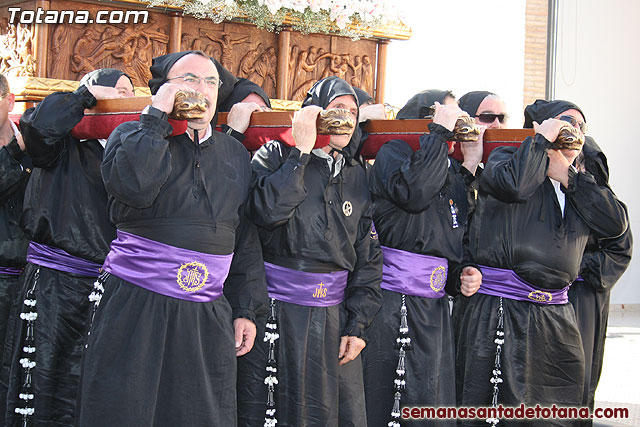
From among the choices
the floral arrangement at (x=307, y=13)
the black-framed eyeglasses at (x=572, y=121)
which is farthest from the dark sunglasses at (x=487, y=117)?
the floral arrangement at (x=307, y=13)

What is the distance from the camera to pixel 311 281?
138 inches

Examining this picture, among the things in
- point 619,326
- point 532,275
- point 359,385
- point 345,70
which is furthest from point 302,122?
point 619,326

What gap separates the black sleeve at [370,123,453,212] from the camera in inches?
A: 148

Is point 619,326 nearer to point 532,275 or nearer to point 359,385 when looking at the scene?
point 532,275

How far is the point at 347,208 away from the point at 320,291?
1.40 ft

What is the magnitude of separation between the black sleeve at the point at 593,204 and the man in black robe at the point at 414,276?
2.31ft

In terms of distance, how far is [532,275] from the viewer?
4152 millimetres

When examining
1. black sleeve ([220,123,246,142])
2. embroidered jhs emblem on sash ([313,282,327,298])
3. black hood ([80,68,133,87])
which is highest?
black hood ([80,68,133,87])

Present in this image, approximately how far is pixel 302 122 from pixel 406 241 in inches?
38.9

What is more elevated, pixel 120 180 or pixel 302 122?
pixel 302 122

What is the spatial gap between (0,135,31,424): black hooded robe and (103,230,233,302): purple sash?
115 cm

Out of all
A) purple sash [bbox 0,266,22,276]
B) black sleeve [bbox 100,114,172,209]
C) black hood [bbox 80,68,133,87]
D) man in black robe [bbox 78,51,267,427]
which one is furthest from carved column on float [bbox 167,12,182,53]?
black sleeve [bbox 100,114,172,209]

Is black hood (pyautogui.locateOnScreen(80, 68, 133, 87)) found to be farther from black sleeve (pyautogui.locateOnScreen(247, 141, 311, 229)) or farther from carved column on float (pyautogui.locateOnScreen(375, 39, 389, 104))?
carved column on float (pyautogui.locateOnScreen(375, 39, 389, 104))

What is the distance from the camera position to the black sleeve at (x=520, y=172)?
397 centimetres
